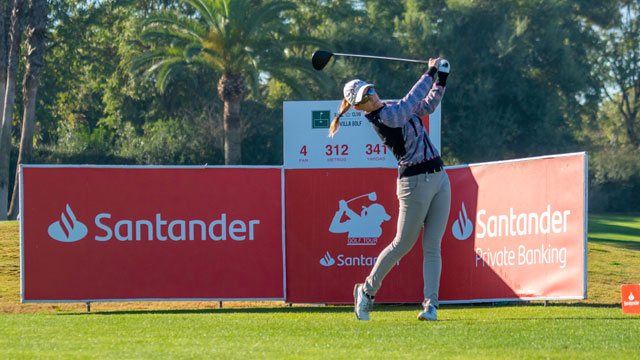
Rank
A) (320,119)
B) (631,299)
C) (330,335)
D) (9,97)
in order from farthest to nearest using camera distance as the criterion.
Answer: (9,97), (320,119), (631,299), (330,335)

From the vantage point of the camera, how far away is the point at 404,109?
7.14m

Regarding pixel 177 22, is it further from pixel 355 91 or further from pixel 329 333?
pixel 329 333

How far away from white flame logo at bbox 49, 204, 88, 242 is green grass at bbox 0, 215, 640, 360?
96cm

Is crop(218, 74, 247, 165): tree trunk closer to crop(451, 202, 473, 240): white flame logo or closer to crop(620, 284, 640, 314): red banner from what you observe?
crop(451, 202, 473, 240): white flame logo

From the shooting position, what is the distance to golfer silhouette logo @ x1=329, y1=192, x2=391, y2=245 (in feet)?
33.2

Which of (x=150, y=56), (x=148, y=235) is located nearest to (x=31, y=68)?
(x=150, y=56)

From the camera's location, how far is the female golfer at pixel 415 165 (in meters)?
7.18

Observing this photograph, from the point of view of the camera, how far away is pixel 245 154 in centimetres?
4406

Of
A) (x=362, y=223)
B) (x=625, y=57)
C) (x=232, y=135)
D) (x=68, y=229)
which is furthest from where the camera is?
(x=625, y=57)

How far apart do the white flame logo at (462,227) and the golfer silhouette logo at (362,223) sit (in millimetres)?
768

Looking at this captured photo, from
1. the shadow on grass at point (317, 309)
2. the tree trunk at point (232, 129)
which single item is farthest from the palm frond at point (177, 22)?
the shadow on grass at point (317, 309)

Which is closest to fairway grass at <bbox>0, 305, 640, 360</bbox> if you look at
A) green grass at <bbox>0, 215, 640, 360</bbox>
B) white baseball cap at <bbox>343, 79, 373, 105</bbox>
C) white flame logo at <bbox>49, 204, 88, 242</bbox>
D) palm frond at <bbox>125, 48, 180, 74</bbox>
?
green grass at <bbox>0, 215, 640, 360</bbox>

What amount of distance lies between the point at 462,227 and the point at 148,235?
359 cm

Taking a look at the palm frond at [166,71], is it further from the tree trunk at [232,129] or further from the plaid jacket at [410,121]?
the plaid jacket at [410,121]
